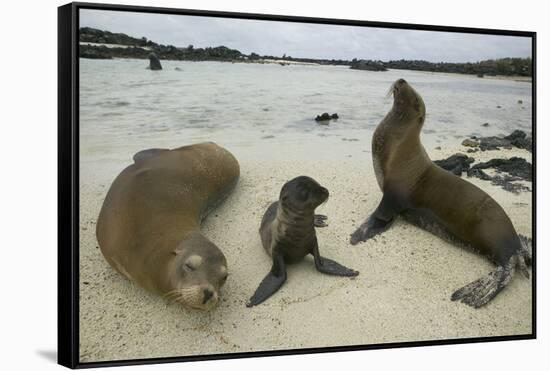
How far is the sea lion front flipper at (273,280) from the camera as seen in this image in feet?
12.8

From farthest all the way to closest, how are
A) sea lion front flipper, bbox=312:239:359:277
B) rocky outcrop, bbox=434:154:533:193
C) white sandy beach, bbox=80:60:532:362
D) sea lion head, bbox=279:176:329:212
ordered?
rocky outcrop, bbox=434:154:533:193 < sea lion front flipper, bbox=312:239:359:277 < sea lion head, bbox=279:176:329:212 < white sandy beach, bbox=80:60:532:362

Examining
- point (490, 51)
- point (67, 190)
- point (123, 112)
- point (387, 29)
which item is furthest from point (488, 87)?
point (67, 190)

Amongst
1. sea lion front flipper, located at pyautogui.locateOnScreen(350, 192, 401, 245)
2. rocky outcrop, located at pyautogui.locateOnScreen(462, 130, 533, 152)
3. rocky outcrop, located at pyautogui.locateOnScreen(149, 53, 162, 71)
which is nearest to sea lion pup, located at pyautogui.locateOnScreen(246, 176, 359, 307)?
sea lion front flipper, located at pyautogui.locateOnScreen(350, 192, 401, 245)

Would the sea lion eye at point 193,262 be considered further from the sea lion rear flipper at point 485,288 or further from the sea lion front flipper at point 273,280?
the sea lion rear flipper at point 485,288

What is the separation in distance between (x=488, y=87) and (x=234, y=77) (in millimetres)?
1806

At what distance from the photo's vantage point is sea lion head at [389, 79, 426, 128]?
14.6 feet

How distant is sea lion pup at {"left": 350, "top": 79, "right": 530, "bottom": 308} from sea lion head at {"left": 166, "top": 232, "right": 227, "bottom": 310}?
120 centimetres

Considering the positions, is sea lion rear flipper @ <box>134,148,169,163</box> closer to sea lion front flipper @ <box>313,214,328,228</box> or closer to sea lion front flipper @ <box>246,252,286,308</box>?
sea lion front flipper @ <box>246,252,286,308</box>

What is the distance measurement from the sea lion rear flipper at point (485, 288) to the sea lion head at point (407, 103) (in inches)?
42.0

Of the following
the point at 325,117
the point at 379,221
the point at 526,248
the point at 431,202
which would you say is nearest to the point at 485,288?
the point at 526,248

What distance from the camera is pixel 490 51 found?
470cm

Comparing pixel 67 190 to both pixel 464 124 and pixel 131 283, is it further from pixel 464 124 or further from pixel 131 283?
pixel 464 124

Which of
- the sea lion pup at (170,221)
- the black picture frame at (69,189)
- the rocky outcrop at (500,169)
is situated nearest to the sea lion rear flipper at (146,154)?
the sea lion pup at (170,221)

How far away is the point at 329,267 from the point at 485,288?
107 centimetres
